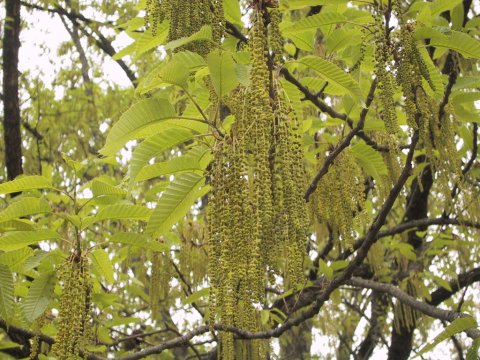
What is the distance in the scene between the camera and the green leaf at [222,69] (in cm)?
194

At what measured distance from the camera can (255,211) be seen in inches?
61.0

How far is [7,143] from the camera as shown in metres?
4.35

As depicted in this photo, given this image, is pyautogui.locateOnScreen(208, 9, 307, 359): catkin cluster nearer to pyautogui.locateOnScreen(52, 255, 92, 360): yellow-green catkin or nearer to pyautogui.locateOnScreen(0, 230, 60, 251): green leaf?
pyautogui.locateOnScreen(52, 255, 92, 360): yellow-green catkin

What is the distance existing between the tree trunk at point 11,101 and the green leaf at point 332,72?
292 cm

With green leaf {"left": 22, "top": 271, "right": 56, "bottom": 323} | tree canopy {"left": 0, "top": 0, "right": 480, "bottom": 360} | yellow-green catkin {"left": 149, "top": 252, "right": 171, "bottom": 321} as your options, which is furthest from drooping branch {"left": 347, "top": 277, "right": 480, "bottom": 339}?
green leaf {"left": 22, "top": 271, "right": 56, "bottom": 323}

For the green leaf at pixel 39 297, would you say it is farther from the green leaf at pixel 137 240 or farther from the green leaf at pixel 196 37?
the green leaf at pixel 196 37

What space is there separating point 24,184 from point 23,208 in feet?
0.46

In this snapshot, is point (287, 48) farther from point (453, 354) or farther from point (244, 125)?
point (453, 354)

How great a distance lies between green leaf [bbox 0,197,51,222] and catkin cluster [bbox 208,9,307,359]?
1061 mm

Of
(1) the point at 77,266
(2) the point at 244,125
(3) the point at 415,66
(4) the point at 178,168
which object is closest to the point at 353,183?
(3) the point at 415,66

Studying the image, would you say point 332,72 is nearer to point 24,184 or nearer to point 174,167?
point 174,167

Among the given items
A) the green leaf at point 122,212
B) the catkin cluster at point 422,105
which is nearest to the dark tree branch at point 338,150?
the catkin cluster at point 422,105

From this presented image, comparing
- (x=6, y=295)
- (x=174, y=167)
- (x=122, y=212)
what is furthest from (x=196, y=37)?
(x=6, y=295)

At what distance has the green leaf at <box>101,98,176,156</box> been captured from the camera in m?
2.04
